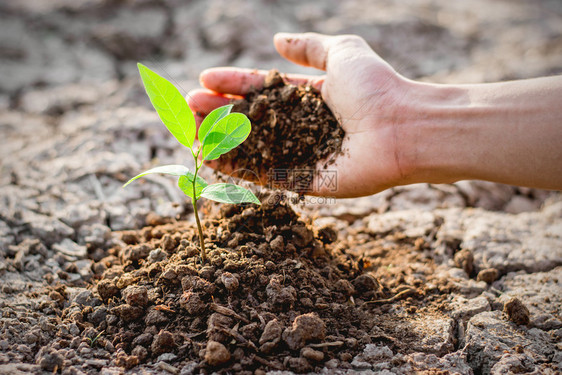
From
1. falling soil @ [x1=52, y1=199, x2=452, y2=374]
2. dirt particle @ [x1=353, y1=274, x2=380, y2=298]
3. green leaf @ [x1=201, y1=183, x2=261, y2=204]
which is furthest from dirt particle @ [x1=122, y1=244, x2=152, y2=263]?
dirt particle @ [x1=353, y1=274, x2=380, y2=298]

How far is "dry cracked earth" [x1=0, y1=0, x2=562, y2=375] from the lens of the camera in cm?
154

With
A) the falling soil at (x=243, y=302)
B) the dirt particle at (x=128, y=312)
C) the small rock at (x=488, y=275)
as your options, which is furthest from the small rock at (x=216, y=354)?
the small rock at (x=488, y=275)

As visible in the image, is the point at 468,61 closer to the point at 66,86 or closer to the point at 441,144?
the point at 441,144

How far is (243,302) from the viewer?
4.98ft

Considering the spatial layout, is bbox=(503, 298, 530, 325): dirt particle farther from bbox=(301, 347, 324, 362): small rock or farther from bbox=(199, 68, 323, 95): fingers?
bbox=(199, 68, 323, 95): fingers

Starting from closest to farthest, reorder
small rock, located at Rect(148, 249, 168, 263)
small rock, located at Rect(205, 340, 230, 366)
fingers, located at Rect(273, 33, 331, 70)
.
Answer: small rock, located at Rect(205, 340, 230, 366) → small rock, located at Rect(148, 249, 168, 263) → fingers, located at Rect(273, 33, 331, 70)

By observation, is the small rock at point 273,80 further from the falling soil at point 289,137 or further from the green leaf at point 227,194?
the green leaf at point 227,194

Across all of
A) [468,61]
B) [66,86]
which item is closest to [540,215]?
[468,61]

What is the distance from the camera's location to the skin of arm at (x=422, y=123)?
172cm

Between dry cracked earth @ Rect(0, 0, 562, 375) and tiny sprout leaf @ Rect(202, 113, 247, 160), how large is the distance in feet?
2.34

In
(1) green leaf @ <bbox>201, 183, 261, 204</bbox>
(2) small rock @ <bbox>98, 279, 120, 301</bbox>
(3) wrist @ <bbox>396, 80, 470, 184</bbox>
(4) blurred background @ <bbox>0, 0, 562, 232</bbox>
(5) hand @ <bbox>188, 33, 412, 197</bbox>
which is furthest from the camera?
(4) blurred background @ <bbox>0, 0, 562, 232</bbox>

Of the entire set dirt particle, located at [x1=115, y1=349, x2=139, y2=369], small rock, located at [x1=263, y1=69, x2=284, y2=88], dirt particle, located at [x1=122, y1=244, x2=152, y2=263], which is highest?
small rock, located at [x1=263, y1=69, x2=284, y2=88]

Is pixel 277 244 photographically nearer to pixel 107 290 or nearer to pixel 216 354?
pixel 216 354

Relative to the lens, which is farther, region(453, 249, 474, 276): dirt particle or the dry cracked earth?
region(453, 249, 474, 276): dirt particle
